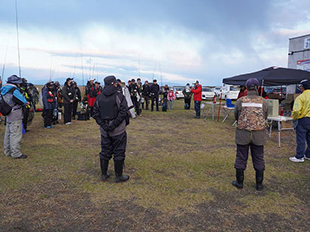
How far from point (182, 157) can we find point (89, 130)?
4415 millimetres

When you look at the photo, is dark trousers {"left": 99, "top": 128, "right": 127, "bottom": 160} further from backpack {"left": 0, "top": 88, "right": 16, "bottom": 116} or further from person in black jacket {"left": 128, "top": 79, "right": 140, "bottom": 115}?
person in black jacket {"left": 128, "top": 79, "right": 140, "bottom": 115}

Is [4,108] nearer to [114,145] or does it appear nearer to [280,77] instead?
[114,145]

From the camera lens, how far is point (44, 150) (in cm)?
632

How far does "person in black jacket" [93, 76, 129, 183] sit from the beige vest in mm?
1892

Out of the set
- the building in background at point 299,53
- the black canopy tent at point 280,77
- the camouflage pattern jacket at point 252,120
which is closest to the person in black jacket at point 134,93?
the black canopy tent at point 280,77

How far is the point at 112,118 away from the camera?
4020mm

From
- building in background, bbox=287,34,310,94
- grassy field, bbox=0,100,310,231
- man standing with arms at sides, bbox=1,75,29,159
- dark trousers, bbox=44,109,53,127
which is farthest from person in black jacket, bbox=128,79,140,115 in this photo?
building in background, bbox=287,34,310,94

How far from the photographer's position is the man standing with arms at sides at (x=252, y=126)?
388 cm

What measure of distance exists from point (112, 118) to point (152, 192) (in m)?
1.36

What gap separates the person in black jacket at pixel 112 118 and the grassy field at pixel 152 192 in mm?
604

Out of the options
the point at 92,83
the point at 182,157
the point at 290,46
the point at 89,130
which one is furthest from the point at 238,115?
the point at 290,46

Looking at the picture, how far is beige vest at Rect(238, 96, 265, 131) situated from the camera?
3869 mm

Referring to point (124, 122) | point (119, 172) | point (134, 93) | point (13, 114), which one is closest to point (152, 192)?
point (119, 172)

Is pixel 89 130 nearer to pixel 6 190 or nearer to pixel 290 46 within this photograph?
pixel 6 190
